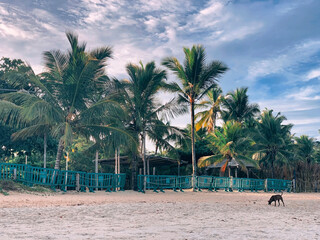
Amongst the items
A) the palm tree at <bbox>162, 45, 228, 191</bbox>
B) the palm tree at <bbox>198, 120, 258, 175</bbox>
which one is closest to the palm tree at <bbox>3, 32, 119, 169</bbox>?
the palm tree at <bbox>162, 45, 228, 191</bbox>

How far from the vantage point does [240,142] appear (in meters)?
29.0

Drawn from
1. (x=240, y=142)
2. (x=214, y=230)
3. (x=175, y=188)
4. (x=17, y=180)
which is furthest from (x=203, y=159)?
(x=214, y=230)

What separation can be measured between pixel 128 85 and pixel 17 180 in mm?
9837

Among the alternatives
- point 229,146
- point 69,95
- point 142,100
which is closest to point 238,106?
point 229,146

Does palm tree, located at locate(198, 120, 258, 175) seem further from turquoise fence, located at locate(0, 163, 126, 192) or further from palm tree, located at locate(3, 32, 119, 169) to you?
palm tree, located at locate(3, 32, 119, 169)

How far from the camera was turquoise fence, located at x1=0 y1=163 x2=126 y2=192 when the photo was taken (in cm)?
1686

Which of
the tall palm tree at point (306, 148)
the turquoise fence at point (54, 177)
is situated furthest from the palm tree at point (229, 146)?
the tall palm tree at point (306, 148)

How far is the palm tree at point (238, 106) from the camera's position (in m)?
39.4

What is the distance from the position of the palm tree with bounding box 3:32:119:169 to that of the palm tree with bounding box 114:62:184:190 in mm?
2927

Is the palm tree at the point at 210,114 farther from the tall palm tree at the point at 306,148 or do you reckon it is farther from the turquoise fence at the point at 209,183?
the tall palm tree at the point at 306,148

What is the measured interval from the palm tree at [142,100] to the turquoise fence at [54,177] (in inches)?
130

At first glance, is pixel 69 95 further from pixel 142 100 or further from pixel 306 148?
pixel 306 148

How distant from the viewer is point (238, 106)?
3969cm

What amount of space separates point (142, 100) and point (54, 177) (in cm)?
852
